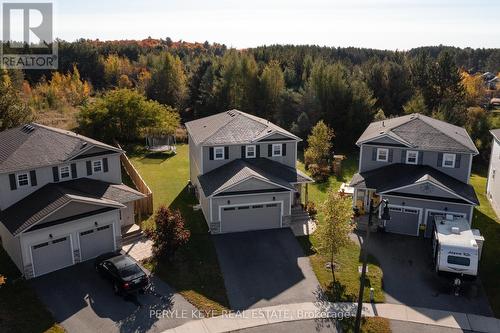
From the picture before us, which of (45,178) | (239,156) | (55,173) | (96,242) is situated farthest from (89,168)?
(239,156)

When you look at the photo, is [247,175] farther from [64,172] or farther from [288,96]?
[288,96]

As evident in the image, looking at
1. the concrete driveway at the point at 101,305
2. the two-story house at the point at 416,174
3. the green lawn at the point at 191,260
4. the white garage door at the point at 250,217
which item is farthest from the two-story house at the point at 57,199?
the two-story house at the point at 416,174

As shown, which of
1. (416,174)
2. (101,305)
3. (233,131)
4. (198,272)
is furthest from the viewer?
(233,131)

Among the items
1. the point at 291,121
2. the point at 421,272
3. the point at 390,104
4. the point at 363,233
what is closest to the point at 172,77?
the point at 291,121

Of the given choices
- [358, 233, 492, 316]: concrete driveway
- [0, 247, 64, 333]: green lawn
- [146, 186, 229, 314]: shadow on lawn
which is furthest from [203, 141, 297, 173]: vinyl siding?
[0, 247, 64, 333]: green lawn

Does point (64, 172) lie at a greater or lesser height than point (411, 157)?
lesser

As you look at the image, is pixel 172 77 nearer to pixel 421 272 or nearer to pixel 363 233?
pixel 363 233

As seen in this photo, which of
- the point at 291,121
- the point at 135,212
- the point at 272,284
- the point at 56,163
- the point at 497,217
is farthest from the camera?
the point at 291,121

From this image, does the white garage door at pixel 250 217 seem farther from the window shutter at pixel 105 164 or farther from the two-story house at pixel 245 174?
the window shutter at pixel 105 164
